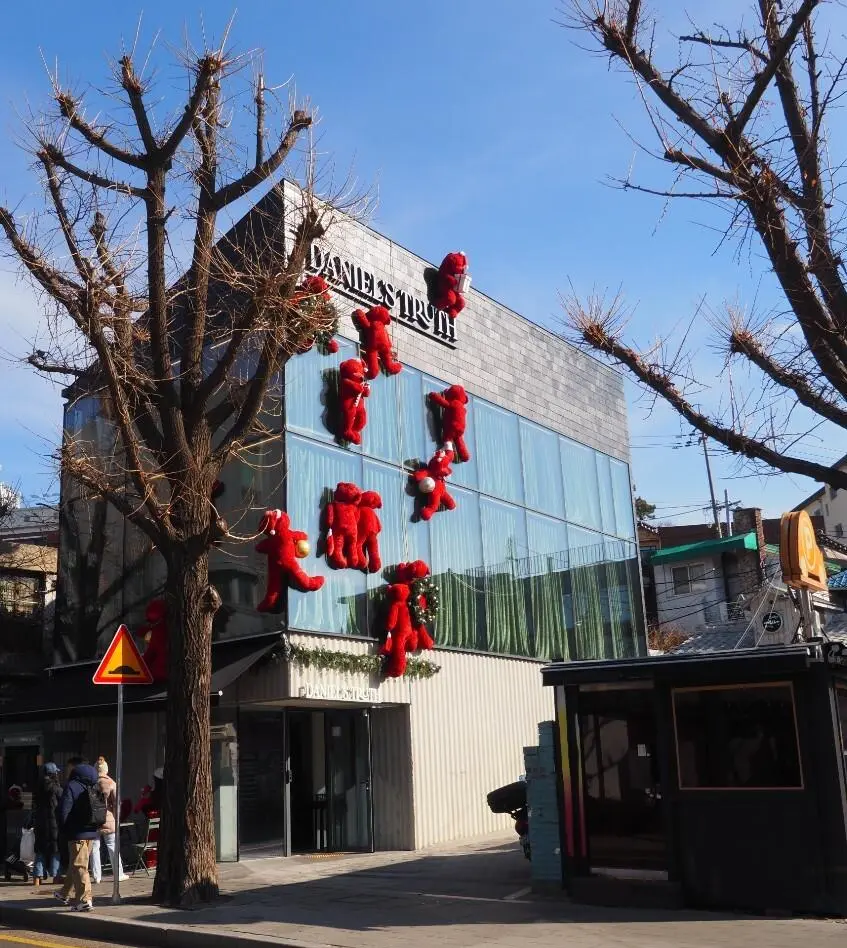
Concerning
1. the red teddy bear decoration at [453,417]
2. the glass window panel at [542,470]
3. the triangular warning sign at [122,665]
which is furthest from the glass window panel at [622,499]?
the triangular warning sign at [122,665]

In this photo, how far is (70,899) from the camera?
39.1ft

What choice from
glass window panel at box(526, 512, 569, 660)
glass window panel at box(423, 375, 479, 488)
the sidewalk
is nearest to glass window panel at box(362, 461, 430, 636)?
glass window panel at box(423, 375, 479, 488)

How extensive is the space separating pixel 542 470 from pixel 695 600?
2118 centimetres

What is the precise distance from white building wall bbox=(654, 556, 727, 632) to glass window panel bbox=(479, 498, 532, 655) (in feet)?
69.0

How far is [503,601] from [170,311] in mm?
8512

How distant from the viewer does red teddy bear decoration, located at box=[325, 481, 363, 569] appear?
1647cm

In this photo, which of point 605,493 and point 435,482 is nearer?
point 435,482

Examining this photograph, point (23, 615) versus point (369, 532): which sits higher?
point (369, 532)

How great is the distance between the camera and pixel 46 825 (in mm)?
14023

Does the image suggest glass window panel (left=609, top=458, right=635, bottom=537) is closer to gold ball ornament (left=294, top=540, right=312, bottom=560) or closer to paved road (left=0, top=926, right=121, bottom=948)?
gold ball ornament (left=294, top=540, right=312, bottom=560)

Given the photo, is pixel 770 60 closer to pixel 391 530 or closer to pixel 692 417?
pixel 692 417

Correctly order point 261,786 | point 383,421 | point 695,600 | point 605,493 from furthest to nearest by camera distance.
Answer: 1. point 695,600
2. point 605,493
3. point 383,421
4. point 261,786

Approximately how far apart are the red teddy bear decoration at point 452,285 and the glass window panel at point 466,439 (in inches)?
59.6

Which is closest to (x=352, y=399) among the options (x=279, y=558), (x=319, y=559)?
(x=319, y=559)
